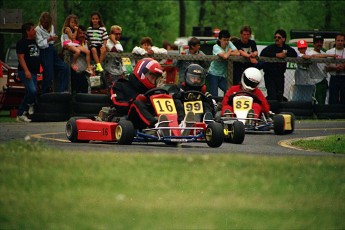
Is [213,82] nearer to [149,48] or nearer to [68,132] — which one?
[149,48]

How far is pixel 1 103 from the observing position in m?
25.4

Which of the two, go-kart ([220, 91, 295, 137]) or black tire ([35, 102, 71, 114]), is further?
black tire ([35, 102, 71, 114])

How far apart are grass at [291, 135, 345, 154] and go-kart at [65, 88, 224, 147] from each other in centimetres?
167

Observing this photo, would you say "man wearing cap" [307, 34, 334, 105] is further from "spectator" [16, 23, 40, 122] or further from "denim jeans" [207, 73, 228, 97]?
"spectator" [16, 23, 40, 122]

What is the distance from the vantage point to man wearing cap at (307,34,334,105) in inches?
964

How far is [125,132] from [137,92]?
1.03 meters

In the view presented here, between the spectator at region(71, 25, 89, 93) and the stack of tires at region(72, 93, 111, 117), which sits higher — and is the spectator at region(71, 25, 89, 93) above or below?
above

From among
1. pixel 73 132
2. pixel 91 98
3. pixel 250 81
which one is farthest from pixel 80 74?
pixel 73 132

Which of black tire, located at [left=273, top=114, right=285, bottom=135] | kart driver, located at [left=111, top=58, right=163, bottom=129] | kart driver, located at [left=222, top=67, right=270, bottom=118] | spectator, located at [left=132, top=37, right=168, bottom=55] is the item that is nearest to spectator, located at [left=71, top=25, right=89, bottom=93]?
spectator, located at [left=132, top=37, right=168, bottom=55]

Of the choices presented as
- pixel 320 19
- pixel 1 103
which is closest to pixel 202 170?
pixel 1 103

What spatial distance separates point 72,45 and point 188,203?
12.6m

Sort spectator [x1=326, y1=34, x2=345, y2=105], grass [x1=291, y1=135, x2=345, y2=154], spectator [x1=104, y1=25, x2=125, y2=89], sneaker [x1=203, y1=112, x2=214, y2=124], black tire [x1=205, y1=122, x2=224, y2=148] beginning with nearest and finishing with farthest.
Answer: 1. black tire [x1=205, y1=122, x2=224, y2=148]
2. grass [x1=291, y1=135, x2=345, y2=154]
3. sneaker [x1=203, y1=112, x2=214, y2=124]
4. spectator [x1=104, y1=25, x2=125, y2=89]
5. spectator [x1=326, y1=34, x2=345, y2=105]

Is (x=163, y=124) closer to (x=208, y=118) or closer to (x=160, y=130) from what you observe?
(x=160, y=130)

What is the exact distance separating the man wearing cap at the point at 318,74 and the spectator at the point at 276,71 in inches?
37.1
